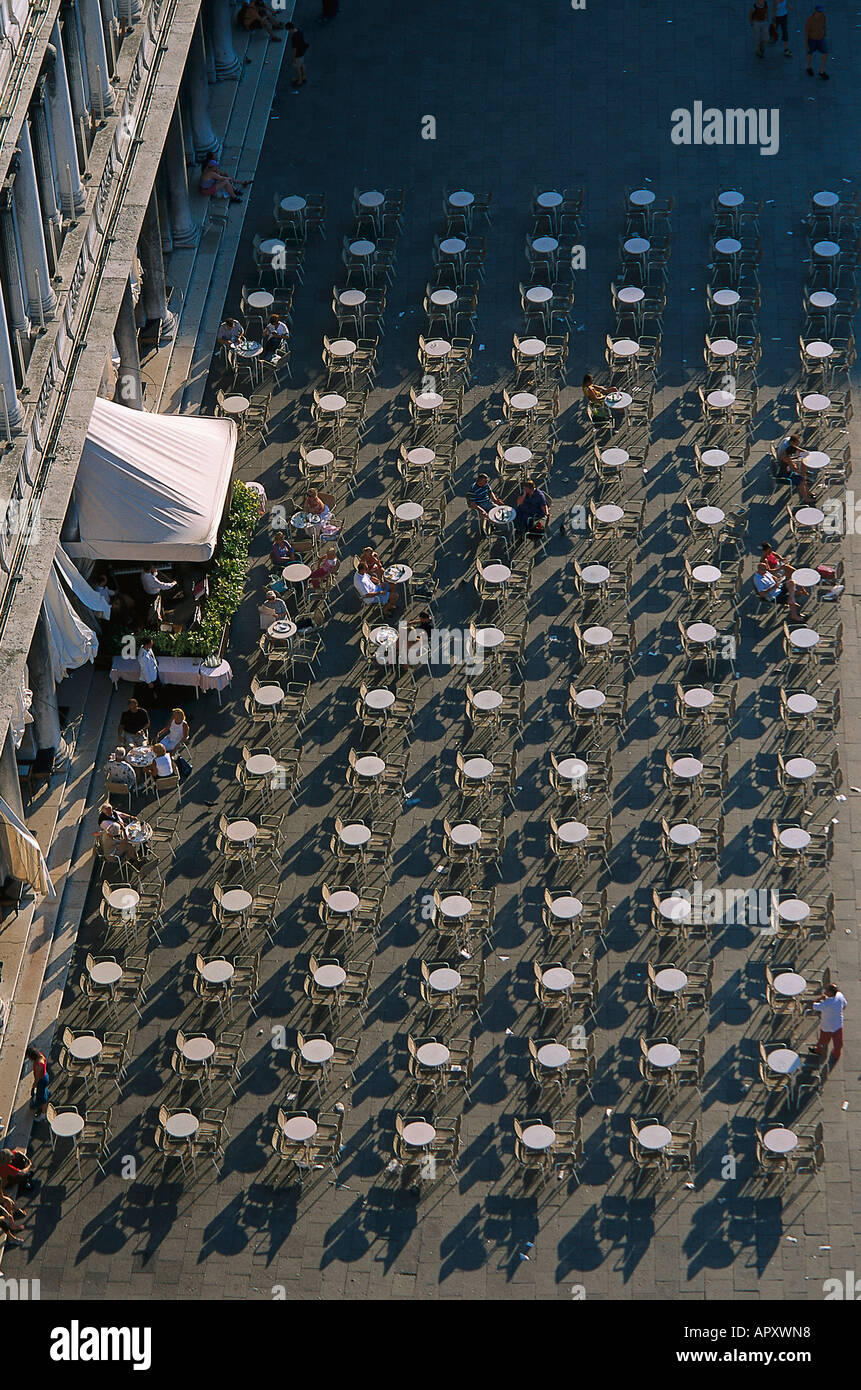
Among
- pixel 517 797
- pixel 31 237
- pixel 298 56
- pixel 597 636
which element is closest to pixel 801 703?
pixel 597 636

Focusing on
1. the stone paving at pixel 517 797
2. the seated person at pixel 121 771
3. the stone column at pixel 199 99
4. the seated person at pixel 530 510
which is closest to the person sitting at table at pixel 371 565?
the stone paving at pixel 517 797

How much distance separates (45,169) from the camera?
4066 centimetres

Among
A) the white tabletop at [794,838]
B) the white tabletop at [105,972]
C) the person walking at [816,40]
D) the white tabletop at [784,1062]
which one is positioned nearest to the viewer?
the white tabletop at [784,1062]

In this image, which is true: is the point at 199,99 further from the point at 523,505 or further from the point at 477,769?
the point at 477,769

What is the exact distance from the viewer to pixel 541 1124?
126 ft

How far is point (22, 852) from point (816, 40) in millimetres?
30549

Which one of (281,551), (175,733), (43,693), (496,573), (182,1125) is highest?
(281,551)

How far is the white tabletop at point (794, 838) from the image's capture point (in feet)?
138

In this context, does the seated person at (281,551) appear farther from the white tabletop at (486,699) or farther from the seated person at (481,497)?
the white tabletop at (486,699)

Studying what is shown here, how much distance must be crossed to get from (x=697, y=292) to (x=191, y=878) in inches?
750

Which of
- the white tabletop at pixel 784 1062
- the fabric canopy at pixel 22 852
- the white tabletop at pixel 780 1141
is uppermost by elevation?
the fabric canopy at pixel 22 852

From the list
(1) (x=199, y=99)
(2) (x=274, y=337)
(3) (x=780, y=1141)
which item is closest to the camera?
(3) (x=780, y=1141)

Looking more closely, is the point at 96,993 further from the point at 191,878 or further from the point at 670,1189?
the point at 670,1189

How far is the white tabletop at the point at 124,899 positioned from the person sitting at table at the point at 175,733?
11.4 ft
